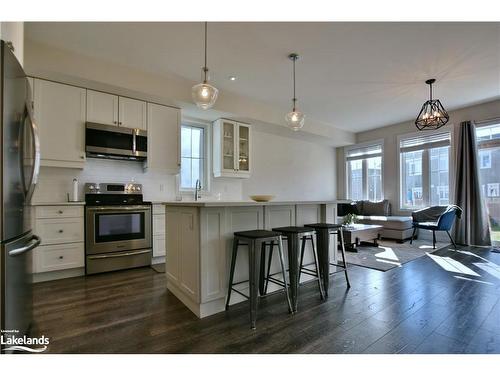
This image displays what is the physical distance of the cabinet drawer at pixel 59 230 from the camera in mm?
3021

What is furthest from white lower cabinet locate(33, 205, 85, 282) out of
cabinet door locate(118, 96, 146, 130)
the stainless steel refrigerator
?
the stainless steel refrigerator

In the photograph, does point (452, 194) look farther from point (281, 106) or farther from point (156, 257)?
point (156, 257)

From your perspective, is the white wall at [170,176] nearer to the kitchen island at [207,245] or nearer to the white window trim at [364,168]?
the white window trim at [364,168]

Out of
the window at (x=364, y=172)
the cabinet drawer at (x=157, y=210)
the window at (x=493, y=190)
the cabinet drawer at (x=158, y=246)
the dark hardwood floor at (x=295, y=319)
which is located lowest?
the dark hardwood floor at (x=295, y=319)

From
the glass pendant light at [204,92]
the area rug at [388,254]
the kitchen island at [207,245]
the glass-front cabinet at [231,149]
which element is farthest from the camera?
the glass-front cabinet at [231,149]

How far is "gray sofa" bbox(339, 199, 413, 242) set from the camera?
5.40 metres

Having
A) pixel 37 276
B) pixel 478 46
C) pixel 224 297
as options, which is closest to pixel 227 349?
pixel 224 297

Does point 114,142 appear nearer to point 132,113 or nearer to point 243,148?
point 132,113

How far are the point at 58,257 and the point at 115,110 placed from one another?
203 centimetres

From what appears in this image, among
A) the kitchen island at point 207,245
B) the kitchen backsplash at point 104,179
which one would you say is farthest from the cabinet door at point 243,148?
the kitchen island at point 207,245

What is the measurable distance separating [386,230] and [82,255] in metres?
5.64

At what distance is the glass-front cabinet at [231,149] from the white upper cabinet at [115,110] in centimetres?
138

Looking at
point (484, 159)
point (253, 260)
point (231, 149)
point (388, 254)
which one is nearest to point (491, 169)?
point (484, 159)

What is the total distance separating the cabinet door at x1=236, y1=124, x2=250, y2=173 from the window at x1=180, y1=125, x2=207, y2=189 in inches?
28.4
